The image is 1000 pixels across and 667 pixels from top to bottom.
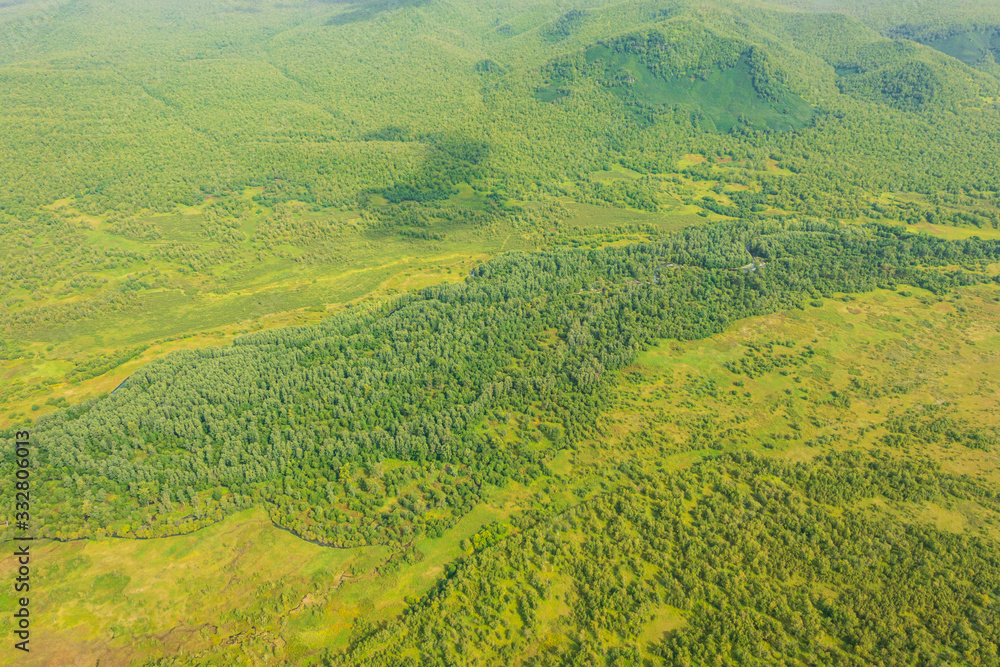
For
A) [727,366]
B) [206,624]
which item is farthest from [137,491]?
[727,366]

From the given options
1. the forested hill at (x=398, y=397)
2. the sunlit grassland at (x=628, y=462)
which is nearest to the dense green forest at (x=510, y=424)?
the sunlit grassland at (x=628, y=462)

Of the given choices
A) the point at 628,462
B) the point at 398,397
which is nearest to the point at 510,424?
the point at 398,397

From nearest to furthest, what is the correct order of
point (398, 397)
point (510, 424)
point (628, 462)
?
point (628, 462) < point (510, 424) < point (398, 397)

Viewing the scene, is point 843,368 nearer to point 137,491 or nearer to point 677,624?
point 677,624

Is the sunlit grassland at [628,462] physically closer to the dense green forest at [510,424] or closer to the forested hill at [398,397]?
the dense green forest at [510,424]

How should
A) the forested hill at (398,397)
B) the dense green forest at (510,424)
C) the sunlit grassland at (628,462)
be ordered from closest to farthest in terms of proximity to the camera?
the dense green forest at (510,424), the sunlit grassland at (628,462), the forested hill at (398,397)

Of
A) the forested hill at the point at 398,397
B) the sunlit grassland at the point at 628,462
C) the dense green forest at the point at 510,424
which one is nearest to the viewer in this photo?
the dense green forest at the point at 510,424

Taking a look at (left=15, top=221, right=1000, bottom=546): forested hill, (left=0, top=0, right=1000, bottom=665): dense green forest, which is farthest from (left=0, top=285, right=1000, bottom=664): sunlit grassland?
(left=15, top=221, right=1000, bottom=546): forested hill

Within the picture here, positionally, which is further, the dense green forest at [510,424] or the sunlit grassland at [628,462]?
the sunlit grassland at [628,462]

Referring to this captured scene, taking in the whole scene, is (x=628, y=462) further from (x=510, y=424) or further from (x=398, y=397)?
(x=398, y=397)
